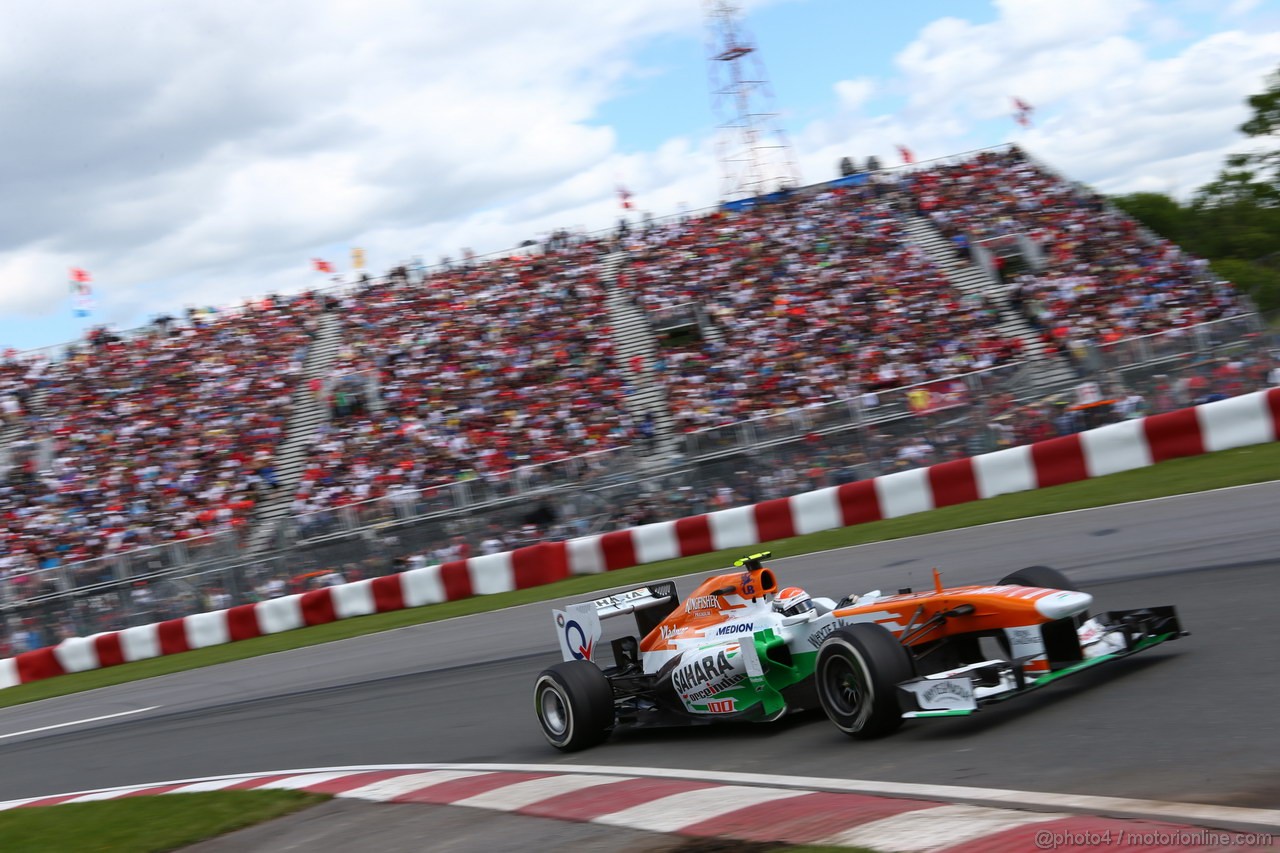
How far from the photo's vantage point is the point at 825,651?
20.1 feet

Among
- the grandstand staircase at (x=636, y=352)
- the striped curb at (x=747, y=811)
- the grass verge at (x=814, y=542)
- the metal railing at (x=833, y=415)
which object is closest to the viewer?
the striped curb at (x=747, y=811)

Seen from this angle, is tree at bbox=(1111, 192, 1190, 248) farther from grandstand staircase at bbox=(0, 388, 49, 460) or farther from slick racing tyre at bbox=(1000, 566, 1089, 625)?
slick racing tyre at bbox=(1000, 566, 1089, 625)

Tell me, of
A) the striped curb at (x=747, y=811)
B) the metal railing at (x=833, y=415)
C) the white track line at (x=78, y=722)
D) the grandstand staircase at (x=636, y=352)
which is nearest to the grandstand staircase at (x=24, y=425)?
the grandstand staircase at (x=636, y=352)

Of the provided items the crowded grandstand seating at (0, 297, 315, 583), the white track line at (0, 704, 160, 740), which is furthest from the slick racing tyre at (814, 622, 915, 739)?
the crowded grandstand seating at (0, 297, 315, 583)

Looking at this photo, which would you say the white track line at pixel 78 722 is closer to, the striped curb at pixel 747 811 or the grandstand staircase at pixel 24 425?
the striped curb at pixel 747 811

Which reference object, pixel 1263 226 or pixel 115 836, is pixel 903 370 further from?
pixel 1263 226

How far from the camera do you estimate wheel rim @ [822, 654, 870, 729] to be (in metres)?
5.99

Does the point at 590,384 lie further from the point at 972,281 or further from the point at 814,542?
the point at 814,542

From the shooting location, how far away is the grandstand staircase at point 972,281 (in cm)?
2023

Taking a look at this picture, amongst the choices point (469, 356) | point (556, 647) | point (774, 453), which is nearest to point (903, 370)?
point (774, 453)

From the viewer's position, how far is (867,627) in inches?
237

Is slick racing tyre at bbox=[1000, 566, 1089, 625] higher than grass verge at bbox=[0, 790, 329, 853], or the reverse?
slick racing tyre at bbox=[1000, 566, 1089, 625]

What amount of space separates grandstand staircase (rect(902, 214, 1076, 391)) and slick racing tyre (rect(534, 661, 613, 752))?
10.0 meters

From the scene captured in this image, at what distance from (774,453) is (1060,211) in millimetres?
10442
